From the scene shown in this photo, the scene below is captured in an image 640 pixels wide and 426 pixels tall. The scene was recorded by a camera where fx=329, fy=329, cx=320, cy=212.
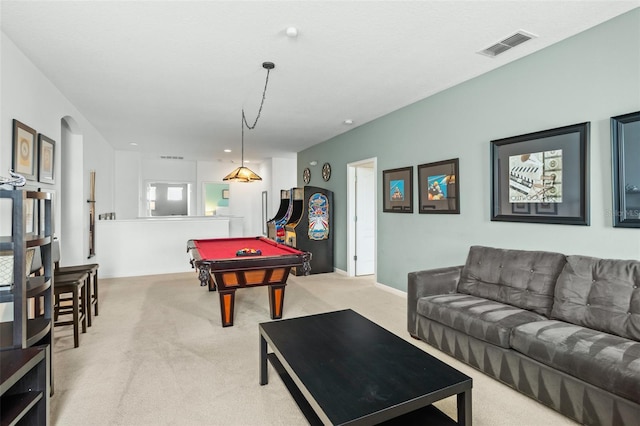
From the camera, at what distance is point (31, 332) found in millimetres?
1833

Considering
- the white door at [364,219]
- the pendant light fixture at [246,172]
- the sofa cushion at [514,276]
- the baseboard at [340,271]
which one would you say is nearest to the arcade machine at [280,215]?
the baseboard at [340,271]

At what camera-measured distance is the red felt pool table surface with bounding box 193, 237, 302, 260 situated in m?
3.70

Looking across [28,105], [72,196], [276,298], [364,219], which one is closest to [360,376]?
[276,298]

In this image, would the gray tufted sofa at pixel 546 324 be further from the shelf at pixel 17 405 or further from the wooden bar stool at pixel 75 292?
the wooden bar stool at pixel 75 292

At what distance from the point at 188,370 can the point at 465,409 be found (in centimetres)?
193

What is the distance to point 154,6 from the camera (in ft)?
7.25

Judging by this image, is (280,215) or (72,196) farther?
(280,215)

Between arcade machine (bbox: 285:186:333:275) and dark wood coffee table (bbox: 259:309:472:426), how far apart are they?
3868 millimetres

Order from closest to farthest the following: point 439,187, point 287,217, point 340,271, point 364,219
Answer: point 439,187 → point 364,219 → point 340,271 → point 287,217

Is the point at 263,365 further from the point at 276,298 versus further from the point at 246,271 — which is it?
the point at 276,298

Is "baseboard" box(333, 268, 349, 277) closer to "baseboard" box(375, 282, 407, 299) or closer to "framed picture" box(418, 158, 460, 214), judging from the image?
"baseboard" box(375, 282, 407, 299)

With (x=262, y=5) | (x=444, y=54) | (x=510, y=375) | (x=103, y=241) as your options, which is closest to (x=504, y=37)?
(x=444, y=54)

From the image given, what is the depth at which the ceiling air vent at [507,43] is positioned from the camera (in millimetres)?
2616

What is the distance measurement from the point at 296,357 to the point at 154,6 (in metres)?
2.42
